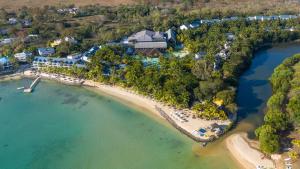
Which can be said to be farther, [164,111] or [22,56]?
[22,56]

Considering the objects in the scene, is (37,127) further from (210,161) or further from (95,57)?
(210,161)

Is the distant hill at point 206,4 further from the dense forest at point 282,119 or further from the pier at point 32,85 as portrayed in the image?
the pier at point 32,85

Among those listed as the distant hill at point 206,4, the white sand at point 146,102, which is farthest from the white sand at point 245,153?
the distant hill at point 206,4

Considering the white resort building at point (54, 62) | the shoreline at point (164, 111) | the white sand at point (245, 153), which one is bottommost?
the white sand at point (245, 153)

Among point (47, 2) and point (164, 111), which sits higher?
point (47, 2)

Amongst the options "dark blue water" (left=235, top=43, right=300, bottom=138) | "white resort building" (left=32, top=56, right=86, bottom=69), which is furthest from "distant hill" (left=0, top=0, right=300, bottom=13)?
"white resort building" (left=32, top=56, right=86, bottom=69)

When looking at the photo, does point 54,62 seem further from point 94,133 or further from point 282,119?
point 282,119

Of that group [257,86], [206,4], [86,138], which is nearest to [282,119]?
[257,86]

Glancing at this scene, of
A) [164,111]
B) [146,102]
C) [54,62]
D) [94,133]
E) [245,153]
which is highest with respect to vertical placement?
[54,62]
